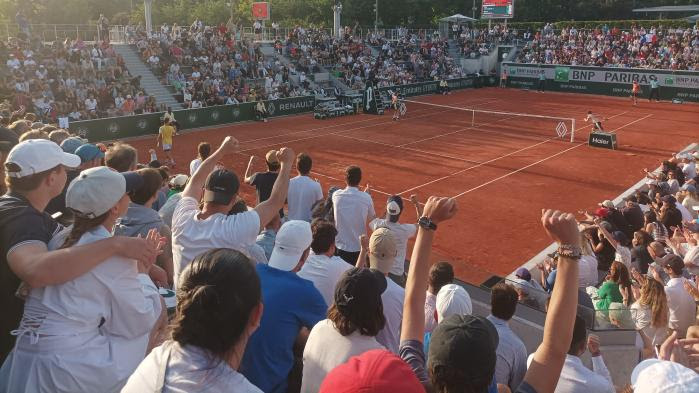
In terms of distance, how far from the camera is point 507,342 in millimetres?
4363

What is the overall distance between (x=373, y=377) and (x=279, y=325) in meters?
1.55

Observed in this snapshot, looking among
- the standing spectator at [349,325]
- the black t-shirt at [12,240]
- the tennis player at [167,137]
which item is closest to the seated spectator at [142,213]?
the black t-shirt at [12,240]

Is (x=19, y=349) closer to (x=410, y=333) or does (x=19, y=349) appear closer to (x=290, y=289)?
(x=290, y=289)

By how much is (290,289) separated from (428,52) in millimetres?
48573

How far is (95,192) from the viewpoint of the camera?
3135 millimetres

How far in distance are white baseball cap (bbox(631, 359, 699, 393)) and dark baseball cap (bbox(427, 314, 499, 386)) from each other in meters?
0.96

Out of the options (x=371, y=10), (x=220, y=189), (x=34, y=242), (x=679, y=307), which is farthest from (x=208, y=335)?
(x=371, y=10)

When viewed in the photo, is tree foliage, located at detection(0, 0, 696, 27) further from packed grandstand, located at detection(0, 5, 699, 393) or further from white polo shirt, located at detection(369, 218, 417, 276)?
white polo shirt, located at detection(369, 218, 417, 276)

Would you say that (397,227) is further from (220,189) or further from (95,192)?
(95,192)

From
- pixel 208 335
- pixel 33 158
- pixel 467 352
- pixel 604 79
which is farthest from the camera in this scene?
pixel 604 79

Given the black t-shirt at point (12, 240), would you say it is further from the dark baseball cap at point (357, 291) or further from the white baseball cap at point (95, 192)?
the dark baseball cap at point (357, 291)

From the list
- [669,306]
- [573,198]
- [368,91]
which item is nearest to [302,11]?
[368,91]

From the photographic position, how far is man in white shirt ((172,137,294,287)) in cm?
424

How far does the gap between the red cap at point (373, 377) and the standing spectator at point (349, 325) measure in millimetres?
932
